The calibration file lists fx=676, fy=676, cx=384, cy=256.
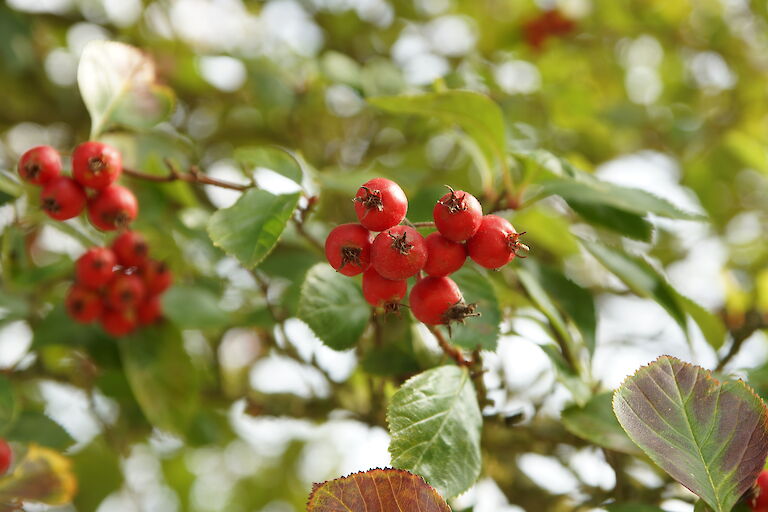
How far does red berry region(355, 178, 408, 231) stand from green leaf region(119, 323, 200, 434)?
1057mm

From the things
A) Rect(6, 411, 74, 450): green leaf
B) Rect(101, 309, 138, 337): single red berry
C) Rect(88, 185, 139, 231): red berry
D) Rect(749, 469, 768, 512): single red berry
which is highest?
Rect(88, 185, 139, 231): red berry

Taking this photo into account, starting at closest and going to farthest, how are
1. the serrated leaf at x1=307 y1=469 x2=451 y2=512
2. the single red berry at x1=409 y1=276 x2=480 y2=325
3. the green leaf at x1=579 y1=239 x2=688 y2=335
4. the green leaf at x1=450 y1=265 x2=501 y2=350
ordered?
the serrated leaf at x1=307 y1=469 x2=451 y2=512 → the single red berry at x1=409 y1=276 x2=480 y2=325 → the green leaf at x1=450 y1=265 x2=501 y2=350 → the green leaf at x1=579 y1=239 x2=688 y2=335

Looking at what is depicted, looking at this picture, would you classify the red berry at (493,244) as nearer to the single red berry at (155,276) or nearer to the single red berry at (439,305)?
the single red berry at (439,305)

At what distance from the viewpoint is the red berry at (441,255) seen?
3.84 feet

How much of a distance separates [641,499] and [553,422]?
37 cm

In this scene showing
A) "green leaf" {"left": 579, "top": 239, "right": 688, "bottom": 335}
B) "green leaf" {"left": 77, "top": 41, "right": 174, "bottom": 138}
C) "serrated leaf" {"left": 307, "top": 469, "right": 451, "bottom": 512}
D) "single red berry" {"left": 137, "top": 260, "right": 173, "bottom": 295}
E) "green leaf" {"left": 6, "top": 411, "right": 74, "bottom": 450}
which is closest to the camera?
"serrated leaf" {"left": 307, "top": 469, "right": 451, "bottom": 512}

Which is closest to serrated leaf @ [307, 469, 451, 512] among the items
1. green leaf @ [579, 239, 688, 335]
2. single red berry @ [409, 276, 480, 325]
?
single red berry @ [409, 276, 480, 325]

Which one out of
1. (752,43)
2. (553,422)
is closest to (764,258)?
(752,43)

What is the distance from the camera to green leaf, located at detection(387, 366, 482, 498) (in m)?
1.18

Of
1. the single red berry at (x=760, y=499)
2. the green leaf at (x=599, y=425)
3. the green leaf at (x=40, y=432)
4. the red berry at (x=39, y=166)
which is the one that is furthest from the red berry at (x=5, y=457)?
the single red berry at (x=760, y=499)

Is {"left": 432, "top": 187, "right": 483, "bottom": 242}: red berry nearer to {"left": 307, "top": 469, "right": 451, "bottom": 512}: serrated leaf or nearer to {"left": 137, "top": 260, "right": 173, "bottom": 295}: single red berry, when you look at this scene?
{"left": 307, "top": 469, "right": 451, "bottom": 512}: serrated leaf

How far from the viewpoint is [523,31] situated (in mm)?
3500

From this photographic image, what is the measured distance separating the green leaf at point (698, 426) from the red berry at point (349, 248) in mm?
482

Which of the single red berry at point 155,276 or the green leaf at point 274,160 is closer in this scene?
the green leaf at point 274,160
